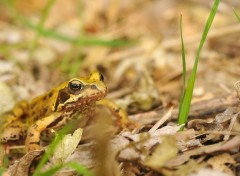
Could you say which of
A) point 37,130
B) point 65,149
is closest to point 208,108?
point 65,149

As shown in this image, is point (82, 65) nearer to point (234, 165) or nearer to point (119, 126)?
point (119, 126)

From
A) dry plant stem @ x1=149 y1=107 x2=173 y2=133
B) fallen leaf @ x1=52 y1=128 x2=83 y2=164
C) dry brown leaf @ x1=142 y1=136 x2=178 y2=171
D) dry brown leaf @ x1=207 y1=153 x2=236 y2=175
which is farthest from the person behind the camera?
dry plant stem @ x1=149 y1=107 x2=173 y2=133

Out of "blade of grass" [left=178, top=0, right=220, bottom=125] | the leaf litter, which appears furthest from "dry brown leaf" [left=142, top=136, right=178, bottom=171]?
"blade of grass" [left=178, top=0, right=220, bottom=125]

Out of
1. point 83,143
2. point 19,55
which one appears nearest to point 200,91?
point 83,143

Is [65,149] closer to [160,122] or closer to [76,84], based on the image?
[160,122]

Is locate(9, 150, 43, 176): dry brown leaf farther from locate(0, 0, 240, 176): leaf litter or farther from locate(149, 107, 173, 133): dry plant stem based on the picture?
locate(149, 107, 173, 133): dry plant stem

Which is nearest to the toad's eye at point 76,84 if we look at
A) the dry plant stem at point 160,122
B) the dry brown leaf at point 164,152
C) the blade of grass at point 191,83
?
the dry plant stem at point 160,122

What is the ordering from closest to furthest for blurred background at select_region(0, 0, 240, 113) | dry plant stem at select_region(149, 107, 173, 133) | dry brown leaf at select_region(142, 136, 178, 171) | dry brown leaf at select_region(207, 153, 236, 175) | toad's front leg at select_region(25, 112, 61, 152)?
dry brown leaf at select_region(142, 136, 178, 171) < dry brown leaf at select_region(207, 153, 236, 175) < dry plant stem at select_region(149, 107, 173, 133) < toad's front leg at select_region(25, 112, 61, 152) < blurred background at select_region(0, 0, 240, 113)

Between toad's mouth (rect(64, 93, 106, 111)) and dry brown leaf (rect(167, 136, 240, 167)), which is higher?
toad's mouth (rect(64, 93, 106, 111))

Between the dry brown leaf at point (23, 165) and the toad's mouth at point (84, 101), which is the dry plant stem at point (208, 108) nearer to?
the toad's mouth at point (84, 101)
